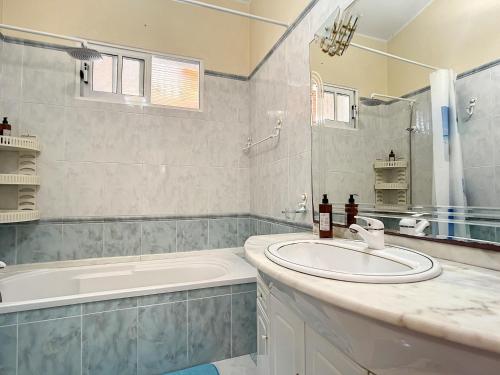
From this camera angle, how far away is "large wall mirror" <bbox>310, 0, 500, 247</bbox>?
833 millimetres

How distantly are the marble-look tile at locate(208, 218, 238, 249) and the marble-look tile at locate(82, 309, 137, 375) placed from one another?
3.52 ft

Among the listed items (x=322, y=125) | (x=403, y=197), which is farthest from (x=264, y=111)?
(x=403, y=197)

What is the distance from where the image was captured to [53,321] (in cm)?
143

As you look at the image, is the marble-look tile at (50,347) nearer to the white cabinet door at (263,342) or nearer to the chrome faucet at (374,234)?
the white cabinet door at (263,342)

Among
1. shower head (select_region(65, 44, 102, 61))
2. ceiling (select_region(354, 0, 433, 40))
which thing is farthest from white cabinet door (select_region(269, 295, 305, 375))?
shower head (select_region(65, 44, 102, 61))

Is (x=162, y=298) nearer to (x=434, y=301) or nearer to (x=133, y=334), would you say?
(x=133, y=334)

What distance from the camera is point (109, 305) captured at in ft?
5.03

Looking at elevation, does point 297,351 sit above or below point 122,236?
below

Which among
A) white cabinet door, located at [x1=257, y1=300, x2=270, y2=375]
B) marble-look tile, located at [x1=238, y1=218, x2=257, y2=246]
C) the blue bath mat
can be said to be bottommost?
the blue bath mat

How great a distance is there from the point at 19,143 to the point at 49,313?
120cm

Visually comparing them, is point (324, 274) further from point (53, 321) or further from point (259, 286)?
point (53, 321)

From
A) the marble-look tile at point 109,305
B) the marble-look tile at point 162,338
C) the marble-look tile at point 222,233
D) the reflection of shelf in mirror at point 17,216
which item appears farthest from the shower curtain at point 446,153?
the reflection of shelf in mirror at point 17,216

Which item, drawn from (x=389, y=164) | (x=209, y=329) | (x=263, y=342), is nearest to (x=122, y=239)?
(x=209, y=329)

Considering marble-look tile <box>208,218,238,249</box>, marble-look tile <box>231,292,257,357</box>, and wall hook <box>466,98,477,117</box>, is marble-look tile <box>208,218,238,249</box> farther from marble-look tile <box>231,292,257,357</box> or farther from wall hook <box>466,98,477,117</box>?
wall hook <box>466,98,477,117</box>
